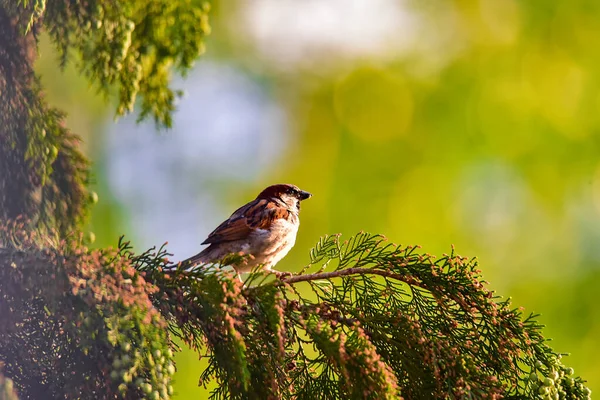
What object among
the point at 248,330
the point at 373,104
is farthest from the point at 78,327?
the point at 373,104

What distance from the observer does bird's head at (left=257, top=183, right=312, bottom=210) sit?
3.55 meters

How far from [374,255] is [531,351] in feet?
1.65

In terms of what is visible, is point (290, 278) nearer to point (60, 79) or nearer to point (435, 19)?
point (60, 79)

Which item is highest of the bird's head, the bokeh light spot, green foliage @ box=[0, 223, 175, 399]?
the bokeh light spot

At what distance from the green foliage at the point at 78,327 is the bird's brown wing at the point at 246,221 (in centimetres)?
151

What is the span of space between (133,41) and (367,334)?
150 centimetres

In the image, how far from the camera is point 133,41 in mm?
2471

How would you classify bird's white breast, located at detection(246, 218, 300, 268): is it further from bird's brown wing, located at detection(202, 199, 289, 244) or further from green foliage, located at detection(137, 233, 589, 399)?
green foliage, located at detection(137, 233, 589, 399)

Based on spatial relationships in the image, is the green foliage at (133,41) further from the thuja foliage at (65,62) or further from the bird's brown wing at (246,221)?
the bird's brown wing at (246,221)

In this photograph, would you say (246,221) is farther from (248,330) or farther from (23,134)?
(248,330)

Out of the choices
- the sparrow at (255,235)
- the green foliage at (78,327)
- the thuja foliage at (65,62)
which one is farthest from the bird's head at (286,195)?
the green foliage at (78,327)

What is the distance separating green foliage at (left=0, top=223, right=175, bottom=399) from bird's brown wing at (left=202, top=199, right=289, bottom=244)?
59.3 inches

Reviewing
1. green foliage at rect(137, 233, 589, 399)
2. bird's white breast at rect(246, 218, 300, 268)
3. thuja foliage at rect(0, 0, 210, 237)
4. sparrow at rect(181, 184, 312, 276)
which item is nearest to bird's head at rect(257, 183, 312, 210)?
sparrow at rect(181, 184, 312, 276)

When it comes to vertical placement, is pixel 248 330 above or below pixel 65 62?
below
